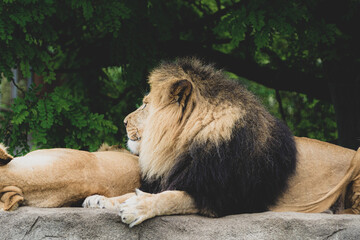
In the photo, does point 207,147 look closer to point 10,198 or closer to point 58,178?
point 58,178

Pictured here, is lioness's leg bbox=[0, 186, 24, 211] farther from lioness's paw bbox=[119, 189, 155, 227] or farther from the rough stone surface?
lioness's paw bbox=[119, 189, 155, 227]

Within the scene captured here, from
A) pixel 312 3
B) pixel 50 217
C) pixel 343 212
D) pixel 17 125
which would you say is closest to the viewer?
pixel 50 217

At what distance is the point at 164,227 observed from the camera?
301 cm

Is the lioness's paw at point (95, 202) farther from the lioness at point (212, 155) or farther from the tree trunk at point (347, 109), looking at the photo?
the tree trunk at point (347, 109)

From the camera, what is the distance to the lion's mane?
3244 millimetres

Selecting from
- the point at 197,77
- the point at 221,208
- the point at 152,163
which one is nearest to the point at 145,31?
the point at 197,77

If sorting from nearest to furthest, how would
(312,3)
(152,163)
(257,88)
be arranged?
(152,163), (312,3), (257,88)

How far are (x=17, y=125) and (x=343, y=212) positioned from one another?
3.31 m

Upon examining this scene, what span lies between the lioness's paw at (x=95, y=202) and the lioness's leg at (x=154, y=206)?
280mm

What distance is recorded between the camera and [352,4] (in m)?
5.48

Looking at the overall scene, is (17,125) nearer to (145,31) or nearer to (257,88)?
(145,31)

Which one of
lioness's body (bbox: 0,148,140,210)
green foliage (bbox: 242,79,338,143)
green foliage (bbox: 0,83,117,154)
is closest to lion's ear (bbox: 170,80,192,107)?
lioness's body (bbox: 0,148,140,210)

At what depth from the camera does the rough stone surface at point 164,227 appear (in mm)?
2969

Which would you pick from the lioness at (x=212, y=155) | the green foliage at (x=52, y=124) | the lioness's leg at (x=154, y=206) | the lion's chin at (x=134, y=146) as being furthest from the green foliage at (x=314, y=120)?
the lioness's leg at (x=154, y=206)
